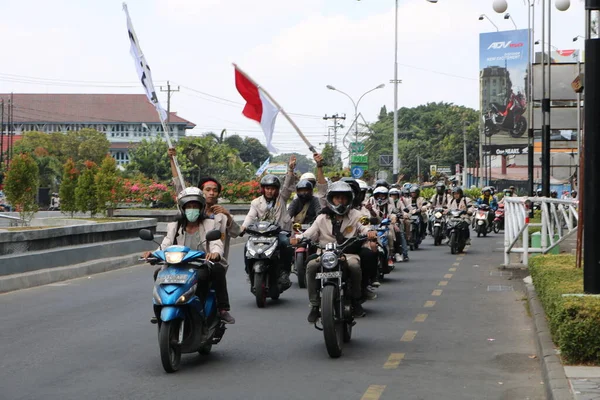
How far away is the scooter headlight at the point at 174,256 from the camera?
25.4 feet

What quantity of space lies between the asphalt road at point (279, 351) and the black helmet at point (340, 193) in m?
1.32

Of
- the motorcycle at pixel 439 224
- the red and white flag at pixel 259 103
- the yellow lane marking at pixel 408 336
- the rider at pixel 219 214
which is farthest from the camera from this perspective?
the motorcycle at pixel 439 224

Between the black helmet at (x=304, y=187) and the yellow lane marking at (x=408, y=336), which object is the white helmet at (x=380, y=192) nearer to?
the black helmet at (x=304, y=187)

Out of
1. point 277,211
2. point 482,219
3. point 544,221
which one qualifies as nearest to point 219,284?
point 277,211

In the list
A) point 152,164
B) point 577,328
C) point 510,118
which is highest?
point 510,118

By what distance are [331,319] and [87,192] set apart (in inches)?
629

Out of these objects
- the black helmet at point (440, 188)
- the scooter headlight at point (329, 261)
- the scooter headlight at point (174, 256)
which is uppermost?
the black helmet at point (440, 188)

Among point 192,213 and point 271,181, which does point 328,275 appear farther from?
point 271,181

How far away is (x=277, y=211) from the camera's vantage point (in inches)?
541

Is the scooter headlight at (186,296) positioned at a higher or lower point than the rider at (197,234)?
lower

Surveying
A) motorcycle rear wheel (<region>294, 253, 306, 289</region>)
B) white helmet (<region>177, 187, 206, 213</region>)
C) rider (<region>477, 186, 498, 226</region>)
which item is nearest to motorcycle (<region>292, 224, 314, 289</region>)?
motorcycle rear wheel (<region>294, 253, 306, 289</region>)

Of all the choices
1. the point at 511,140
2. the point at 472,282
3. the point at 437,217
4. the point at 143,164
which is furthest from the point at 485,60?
the point at 472,282

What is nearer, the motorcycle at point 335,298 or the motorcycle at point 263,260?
the motorcycle at point 335,298

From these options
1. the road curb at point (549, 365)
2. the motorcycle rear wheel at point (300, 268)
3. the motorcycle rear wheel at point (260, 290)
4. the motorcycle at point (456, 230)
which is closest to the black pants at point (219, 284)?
the road curb at point (549, 365)
